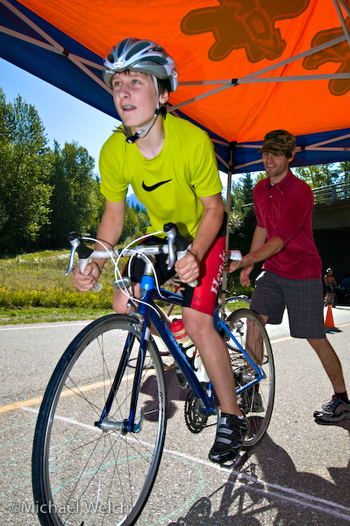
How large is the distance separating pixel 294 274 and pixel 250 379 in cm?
106

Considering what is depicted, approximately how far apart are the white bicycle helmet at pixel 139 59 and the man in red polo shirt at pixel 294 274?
1.68 metres

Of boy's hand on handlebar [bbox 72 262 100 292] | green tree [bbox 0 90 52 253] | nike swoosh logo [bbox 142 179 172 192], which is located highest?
green tree [bbox 0 90 52 253]

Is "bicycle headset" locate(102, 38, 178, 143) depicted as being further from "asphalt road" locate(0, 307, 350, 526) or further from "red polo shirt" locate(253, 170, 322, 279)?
"asphalt road" locate(0, 307, 350, 526)

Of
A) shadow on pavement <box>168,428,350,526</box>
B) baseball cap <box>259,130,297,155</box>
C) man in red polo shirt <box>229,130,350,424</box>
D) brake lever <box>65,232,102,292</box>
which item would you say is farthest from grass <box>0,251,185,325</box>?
brake lever <box>65,232,102,292</box>

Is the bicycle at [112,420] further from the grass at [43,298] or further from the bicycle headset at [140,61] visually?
the grass at [43,298]

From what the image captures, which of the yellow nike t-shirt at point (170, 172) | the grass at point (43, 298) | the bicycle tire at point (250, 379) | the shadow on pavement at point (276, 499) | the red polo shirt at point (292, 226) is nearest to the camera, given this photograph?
the shadow on pavement at point (276, 499)

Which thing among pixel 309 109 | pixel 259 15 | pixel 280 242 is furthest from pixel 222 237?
pixel 309 109

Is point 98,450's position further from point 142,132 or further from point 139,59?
point 139,59

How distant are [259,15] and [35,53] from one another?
81.2 inches

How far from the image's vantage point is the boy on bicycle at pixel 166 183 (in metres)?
2.18

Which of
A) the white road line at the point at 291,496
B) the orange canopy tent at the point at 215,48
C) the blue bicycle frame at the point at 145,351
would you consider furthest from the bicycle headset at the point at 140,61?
the white road line at the point at 291,496

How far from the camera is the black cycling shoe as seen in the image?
237cm

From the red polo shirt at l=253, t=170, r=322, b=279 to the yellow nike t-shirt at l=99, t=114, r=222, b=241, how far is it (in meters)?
1.18

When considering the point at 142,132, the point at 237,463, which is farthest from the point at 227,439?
the point at 142,132
